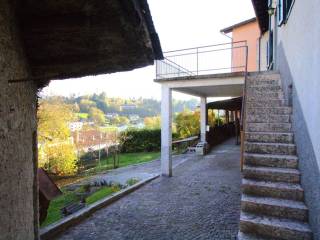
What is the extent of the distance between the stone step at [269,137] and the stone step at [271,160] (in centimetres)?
49

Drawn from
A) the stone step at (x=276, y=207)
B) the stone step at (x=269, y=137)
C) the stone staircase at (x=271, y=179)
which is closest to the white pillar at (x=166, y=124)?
the stone staircase at (x=271, y=179)

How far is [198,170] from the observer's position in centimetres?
1118

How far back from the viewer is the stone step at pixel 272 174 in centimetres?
452

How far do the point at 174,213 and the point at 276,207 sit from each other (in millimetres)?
2878

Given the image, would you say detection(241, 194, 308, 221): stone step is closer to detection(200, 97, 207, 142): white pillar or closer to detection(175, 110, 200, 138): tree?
detection(200, 97, 207, 142): white pillar

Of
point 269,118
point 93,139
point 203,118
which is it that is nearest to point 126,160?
point 93,139

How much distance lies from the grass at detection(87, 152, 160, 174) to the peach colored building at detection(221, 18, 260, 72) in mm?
8941

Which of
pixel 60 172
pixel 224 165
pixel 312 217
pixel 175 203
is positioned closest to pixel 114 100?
pixel 60 172

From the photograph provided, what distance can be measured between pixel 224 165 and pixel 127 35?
33.8 feet

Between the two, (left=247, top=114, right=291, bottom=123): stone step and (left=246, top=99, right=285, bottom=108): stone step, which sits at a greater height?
(left=246, top=99, right=285, bottom=108): stone step

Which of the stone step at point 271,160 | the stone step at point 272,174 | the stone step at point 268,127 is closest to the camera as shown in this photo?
→ the stone step at point 272,174

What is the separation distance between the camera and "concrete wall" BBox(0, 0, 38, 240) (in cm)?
197

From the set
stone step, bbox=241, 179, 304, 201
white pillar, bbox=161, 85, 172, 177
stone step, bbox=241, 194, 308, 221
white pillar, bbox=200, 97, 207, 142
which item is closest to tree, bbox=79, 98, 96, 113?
white pillar, bbox=200, 97, 207, 142

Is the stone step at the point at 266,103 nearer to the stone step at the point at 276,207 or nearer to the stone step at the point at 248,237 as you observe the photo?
the stone step at the point at 276,207
